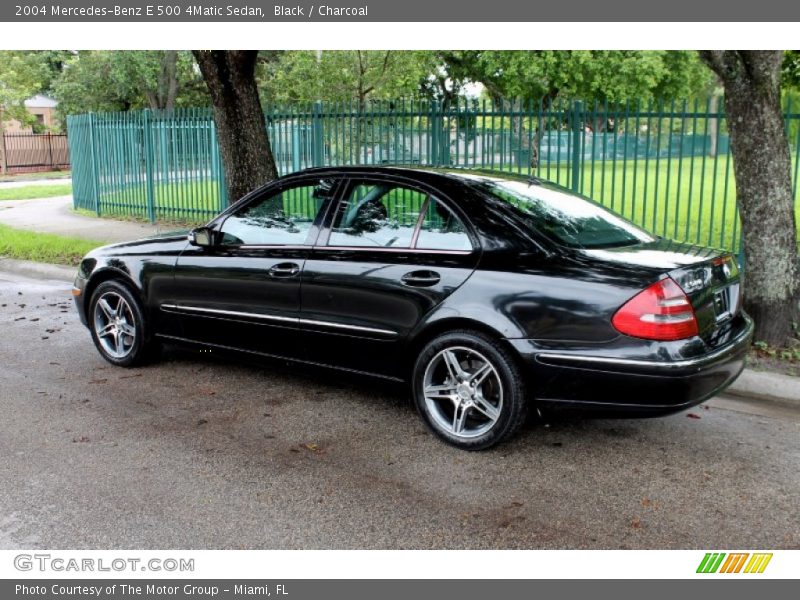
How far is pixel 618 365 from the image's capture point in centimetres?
421

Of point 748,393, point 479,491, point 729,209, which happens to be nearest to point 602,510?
point 479,491

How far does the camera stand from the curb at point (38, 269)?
10.9m

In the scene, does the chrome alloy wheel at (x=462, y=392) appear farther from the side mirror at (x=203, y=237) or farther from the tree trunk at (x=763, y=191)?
the tree trunk at (x=763, y=191)

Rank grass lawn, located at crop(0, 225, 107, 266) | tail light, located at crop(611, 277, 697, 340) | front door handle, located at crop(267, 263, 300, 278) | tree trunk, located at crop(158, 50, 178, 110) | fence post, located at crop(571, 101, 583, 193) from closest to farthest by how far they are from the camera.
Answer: tail light, located at crop(611, 277, 697, 340) → front door handle, located at crop(267, 263, 300, 278) → fence post, located at crop(571, 101, 583, 193) → grass lawn, located at crop(0, 225, 107, 266) → tree trunk, located at crop(158, 50, 178, 110)

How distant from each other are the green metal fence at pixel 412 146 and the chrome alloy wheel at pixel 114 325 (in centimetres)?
317

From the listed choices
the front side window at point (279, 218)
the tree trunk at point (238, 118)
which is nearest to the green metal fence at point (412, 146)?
the tree trunk at point (238, 118)

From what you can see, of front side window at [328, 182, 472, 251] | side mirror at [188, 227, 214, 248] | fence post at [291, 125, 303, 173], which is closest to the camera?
front side window at [328, 182, 472, 251]

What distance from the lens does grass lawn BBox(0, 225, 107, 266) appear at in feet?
38.5

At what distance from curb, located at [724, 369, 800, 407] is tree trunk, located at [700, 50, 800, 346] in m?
0.76

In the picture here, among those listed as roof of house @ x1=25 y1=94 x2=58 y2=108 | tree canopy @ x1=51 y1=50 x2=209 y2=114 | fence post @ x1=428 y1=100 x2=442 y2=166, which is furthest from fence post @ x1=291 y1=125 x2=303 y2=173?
roof of house @ x1=25 y1=94 x2=58 y2=108

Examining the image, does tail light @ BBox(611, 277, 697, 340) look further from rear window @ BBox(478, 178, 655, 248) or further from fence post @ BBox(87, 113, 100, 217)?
fence post @ BBox(87, 113, 100, 217)

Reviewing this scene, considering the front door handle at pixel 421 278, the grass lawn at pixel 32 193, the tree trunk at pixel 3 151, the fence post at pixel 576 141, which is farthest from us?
the tree trunk at pixel 3 151

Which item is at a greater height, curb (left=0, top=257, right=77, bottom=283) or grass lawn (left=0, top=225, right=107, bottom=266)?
grass lawn (left=0, top=225, right=107, bottom=266)

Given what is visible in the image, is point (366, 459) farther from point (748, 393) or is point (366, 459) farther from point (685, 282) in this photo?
point (748, 393)
